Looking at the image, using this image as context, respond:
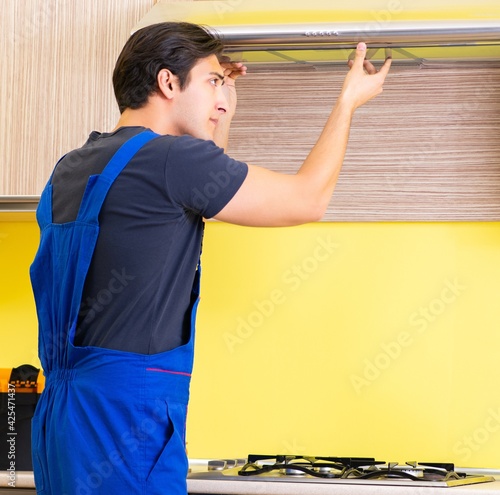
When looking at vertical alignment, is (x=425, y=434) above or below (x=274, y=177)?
below

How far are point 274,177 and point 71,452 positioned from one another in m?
0.48

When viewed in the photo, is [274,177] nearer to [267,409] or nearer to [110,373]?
[110,373]

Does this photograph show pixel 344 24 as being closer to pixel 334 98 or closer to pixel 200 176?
pixel 334 98

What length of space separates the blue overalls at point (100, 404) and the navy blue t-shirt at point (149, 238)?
2cm

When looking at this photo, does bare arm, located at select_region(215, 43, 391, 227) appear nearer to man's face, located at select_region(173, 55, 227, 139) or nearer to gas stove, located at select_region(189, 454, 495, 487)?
man's face, located at select_region(173, 55, 227, 139)

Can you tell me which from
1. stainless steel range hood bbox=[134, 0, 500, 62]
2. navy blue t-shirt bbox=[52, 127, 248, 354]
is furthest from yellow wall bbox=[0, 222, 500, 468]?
navy blue t-shirt bbox=[52, 127, 248, 354]

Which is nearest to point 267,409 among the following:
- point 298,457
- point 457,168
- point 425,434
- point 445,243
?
point 298,457

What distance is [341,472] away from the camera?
183 cm

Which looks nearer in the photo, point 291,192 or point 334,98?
point 291,192

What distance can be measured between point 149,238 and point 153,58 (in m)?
0.32

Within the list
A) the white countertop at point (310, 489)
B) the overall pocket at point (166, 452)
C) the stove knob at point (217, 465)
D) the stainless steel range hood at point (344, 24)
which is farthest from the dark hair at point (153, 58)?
the stove knob at point (217, 465)

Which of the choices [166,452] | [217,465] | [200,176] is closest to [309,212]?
[200,176]

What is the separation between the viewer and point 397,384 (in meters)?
2.11

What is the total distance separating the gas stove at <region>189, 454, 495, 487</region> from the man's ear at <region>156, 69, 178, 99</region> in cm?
76
